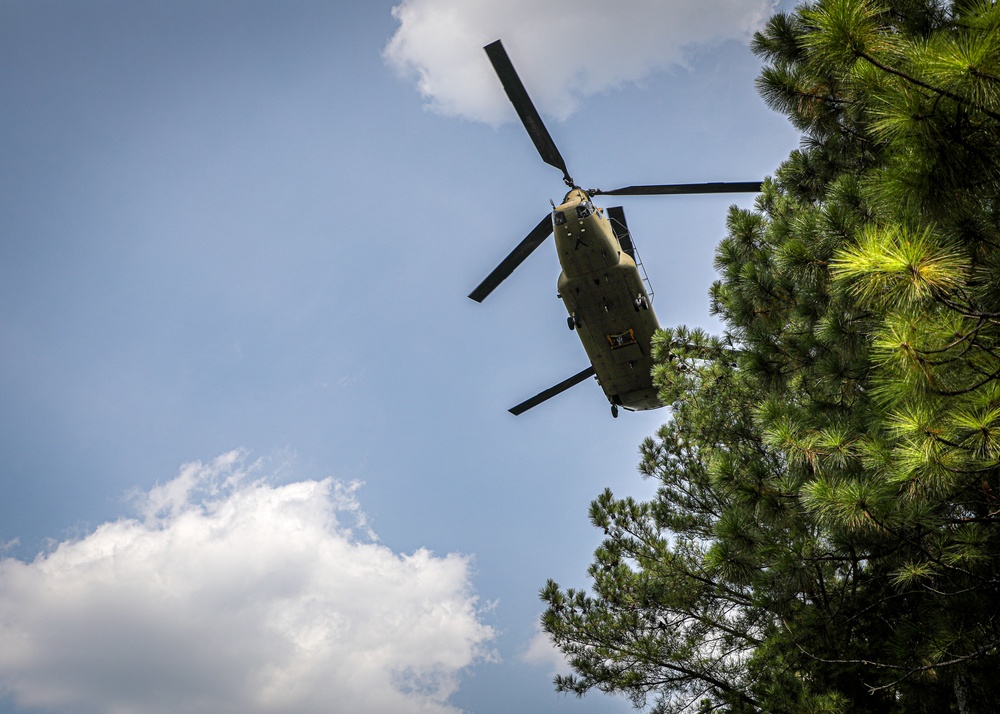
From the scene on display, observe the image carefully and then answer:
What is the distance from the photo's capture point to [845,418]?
541 cm

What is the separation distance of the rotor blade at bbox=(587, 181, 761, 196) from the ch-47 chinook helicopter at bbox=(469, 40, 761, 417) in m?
0.02

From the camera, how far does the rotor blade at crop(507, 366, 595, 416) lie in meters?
14.3

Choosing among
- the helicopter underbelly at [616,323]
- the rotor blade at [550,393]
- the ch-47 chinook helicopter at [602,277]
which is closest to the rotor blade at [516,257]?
the ch-47 chinook helicopter at [602,277]

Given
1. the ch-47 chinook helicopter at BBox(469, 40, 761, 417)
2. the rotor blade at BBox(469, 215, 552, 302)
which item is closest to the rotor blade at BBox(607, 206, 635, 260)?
the ch-47 chinook helicopter at BBox(469, 40, 761, 417)

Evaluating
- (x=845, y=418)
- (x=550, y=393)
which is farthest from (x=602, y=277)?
(x=845, y=418)

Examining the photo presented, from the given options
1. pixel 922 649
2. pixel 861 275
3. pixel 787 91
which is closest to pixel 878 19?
pixel 787 91

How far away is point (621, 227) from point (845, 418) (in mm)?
Answer: 8042

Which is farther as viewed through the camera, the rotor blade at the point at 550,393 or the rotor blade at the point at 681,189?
the rotor blade at the point at 550,393

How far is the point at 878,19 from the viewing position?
5.38 m

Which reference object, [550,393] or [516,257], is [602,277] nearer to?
[516,257]

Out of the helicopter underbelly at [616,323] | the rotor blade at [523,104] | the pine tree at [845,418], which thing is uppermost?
the rotor blade at [523,104]

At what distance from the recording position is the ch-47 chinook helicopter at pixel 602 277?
37.1ft

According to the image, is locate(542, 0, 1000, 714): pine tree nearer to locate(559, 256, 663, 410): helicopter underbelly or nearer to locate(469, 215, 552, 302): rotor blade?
locate(559, 256, 663, 410): helicopter underbelly

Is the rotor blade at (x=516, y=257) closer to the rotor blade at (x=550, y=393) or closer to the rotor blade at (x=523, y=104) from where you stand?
the rotor blade at (x=523, y=104)
